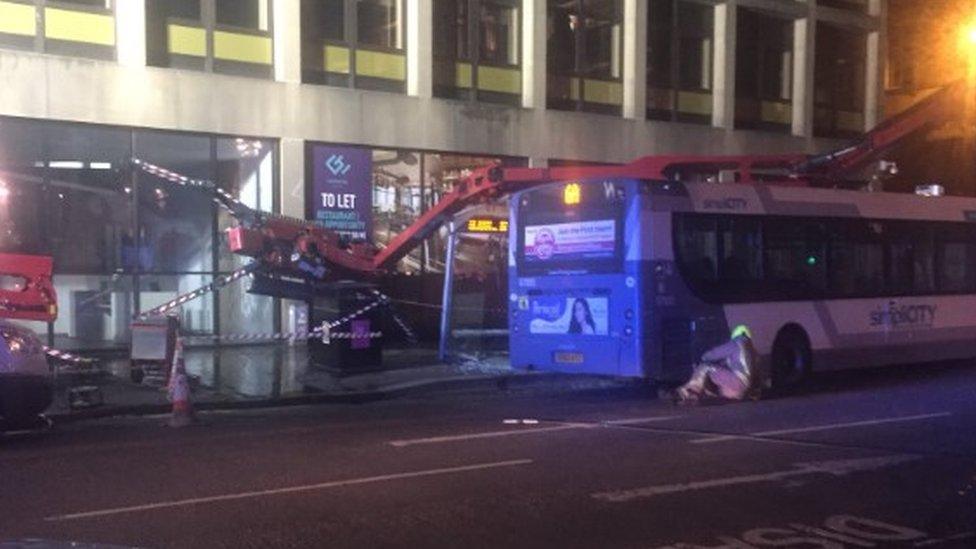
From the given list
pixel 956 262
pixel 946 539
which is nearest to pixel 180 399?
pixel 946 539

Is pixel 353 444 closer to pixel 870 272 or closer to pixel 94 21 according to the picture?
pixel 870 272

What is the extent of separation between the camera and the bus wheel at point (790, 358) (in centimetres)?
1565

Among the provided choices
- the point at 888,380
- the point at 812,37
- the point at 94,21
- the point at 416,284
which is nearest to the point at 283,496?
the point at 888,380

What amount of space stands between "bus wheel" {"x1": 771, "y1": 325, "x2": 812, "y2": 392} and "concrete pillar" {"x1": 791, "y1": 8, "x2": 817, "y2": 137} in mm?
15507

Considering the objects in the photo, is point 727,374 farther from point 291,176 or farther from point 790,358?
point 291,176

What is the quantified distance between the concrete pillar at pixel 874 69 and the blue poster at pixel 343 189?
16843 mm

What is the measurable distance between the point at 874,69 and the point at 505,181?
1919cm

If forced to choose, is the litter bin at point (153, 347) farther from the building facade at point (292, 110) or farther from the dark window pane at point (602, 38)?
the dark window pane at point (602, 38)

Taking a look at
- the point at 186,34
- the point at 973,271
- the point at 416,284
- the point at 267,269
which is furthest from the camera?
the point at 416,284

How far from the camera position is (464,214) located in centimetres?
1766

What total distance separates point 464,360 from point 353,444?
27.3 feet

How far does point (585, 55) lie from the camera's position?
2591 cm

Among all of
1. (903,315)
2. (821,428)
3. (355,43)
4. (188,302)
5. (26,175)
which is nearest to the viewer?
(821,428)

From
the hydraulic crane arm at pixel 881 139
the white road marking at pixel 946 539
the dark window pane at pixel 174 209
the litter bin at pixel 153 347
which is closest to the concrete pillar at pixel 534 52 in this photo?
the dark window pane at pixel 174 209
